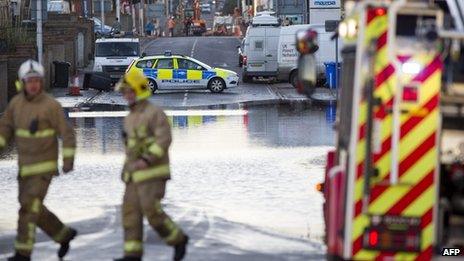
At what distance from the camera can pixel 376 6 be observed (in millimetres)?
8828

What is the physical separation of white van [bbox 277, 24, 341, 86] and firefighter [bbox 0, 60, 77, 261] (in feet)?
111

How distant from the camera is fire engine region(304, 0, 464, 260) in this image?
879cm

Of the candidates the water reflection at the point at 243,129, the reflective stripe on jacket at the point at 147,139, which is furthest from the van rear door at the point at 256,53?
the reflective stripe on jacket at the point at 147,139

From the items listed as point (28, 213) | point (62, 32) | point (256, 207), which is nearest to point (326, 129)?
point (256, 207)

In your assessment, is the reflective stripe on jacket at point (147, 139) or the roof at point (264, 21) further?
the roof at point (264, 21)

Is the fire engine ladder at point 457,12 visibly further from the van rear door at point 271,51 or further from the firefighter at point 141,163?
the van rear door at point 271,51

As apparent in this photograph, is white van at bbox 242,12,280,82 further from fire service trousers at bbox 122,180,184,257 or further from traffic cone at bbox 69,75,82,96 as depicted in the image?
fire service trousers at bbox 122,180,184,257

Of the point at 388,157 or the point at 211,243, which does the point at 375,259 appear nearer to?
the point at 388,157

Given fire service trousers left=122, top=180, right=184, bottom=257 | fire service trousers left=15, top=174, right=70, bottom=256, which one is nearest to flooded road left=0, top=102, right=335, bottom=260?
fire service trousers left=15, top=174, right=70, bottom=256

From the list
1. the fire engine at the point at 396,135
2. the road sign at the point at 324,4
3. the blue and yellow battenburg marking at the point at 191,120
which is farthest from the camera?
the road sign at the point at 324,4

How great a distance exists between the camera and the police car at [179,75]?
154ft

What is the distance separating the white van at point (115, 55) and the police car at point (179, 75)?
4.55 m

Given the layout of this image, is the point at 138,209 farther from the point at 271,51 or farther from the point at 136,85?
the point at 271,51

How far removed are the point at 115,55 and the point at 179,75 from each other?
804 centimetres
